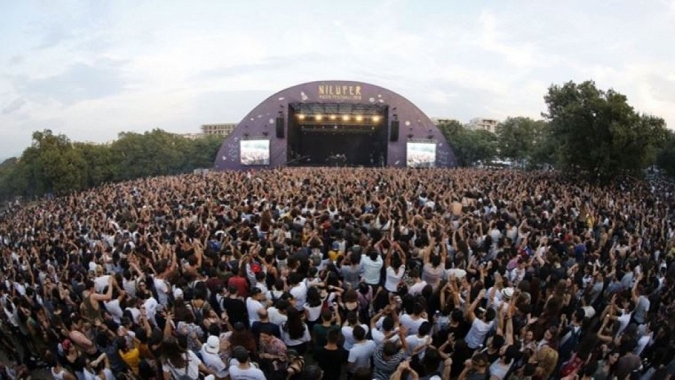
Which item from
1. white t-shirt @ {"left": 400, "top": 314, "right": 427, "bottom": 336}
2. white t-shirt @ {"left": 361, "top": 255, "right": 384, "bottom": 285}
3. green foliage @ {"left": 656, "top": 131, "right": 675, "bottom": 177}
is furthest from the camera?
green foliage @ {"left": 656, "top": 131, "right": 675, "bottom": 177}

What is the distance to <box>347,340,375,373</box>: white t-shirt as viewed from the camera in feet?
13.3

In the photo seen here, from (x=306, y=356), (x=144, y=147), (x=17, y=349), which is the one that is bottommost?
(x=17, y=349)

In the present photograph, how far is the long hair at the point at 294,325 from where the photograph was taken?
440 cm

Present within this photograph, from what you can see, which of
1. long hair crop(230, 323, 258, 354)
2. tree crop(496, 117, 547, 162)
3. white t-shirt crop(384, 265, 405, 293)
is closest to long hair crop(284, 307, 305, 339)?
long hair crop(230, 323, 258, 354)

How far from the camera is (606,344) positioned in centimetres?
454

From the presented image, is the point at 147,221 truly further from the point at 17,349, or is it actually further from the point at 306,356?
the point at 306,356

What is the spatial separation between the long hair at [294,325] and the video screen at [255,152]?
2768 cm

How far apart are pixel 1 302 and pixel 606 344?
7682 millimetres

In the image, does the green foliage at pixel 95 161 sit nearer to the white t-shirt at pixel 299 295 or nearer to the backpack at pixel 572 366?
Result: the white t-shirt at pixel 299 295

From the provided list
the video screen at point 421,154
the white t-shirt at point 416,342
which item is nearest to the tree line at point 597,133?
the video screen at point 421,154

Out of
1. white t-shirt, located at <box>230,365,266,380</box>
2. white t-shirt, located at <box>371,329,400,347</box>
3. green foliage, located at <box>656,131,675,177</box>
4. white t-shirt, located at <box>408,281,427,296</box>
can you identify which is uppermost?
green foliage, located at <box>656,131,675,177</box>

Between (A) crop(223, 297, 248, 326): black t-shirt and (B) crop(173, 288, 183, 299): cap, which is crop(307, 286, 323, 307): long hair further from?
(B) crop(173, 288, 183, 299): cap

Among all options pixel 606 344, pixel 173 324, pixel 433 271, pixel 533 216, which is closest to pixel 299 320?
pixel 173 324

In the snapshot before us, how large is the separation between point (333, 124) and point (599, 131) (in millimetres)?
17046
